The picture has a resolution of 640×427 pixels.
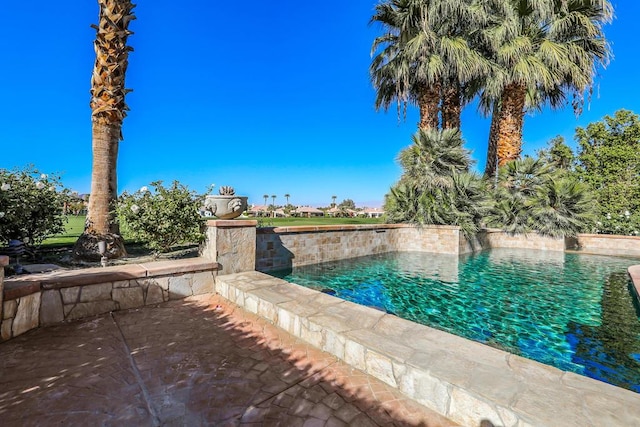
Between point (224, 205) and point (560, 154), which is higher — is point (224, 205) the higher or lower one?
the lower one

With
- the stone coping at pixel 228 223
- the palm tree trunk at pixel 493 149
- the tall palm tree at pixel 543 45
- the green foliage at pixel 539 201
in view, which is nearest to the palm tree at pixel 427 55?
the tall palm tree at pixel 543 45

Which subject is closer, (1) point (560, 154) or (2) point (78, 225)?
(2) point (78, 225)

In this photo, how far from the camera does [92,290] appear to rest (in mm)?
3611

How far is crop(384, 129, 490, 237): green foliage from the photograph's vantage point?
11.2m

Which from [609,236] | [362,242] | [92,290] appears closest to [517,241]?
[609,236]

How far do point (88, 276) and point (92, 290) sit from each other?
0.19 meters

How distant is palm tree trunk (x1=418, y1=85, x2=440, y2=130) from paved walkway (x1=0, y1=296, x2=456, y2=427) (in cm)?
1185

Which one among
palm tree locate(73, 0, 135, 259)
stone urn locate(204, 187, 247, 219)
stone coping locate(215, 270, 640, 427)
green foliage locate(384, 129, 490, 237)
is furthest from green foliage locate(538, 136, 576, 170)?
palm tree locate(73, 0, 135, 259)

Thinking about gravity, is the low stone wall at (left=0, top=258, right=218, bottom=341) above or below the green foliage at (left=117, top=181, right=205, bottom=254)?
below

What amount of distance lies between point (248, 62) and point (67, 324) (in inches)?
789

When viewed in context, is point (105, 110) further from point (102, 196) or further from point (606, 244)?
point (606, 244)

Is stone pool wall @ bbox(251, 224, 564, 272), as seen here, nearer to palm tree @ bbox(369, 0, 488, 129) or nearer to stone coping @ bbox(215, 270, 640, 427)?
stone coping @ bbox(215, 270, 640, 427)

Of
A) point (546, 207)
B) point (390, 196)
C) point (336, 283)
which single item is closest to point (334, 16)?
point (390, 196)

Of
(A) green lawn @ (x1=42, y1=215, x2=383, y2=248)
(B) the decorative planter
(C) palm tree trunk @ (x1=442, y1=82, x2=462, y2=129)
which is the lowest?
(A) green lawn @ (x1=42, y1=215, x2=383, y2=248)
